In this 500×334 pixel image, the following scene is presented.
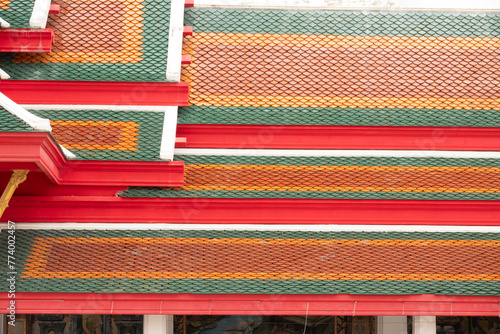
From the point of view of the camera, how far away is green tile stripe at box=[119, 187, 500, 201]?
13602 mm

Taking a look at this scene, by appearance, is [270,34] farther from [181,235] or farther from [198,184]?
Result: [181,235]

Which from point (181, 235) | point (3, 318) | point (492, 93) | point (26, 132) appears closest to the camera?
point (26, 132)

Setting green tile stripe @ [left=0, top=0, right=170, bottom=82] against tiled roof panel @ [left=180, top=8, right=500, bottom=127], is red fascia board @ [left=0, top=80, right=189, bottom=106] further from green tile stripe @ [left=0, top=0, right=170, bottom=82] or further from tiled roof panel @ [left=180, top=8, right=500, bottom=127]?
tiled roof panel @ [left=180, top=8, right=500, bottom=127]

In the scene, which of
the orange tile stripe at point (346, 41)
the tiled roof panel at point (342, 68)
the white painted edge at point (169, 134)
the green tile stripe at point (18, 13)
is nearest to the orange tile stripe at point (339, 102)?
the tiled roof panel at point (342, 68)

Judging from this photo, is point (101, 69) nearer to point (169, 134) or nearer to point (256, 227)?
point (169, 134)

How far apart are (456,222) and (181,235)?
15.7 feet

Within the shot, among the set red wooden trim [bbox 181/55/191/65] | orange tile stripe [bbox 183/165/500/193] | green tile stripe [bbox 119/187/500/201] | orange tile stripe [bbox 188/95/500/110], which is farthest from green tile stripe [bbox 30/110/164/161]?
red wooden trim [bbox 181/55/191/65]

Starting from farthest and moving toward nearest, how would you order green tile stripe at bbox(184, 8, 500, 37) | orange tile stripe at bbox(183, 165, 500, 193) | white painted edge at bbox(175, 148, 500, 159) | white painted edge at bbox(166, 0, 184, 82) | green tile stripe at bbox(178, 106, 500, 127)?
1. green tile stripe at bbox(184, 8, 500, 37)
2. green tile stripe at bbox(178, 106, 500, 127)
3. white painted edge at bbox(175, 148, 500, 159)
4. white painted edge at bbox(166, 0, 184, 82)
5. orange tile stripe at bbox(183, 165, 500, 193)

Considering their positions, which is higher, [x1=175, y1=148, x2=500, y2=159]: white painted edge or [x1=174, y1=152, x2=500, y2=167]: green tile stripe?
[x1=175, y1=148, x2=500, y2=159]: white painted edge

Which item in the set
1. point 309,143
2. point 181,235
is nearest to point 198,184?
point 181,235

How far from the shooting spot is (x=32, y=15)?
556 inches

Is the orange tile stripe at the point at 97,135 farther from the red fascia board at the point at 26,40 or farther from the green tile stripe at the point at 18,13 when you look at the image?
the green tile stripe at the point at 18,13

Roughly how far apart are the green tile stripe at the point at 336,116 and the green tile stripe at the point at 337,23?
183 cm

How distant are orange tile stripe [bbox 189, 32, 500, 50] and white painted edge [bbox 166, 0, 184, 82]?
26.6 inches
